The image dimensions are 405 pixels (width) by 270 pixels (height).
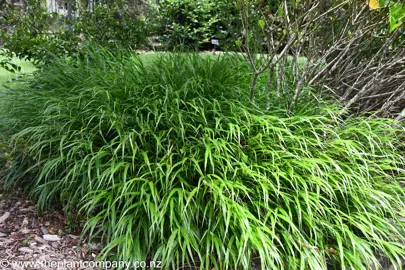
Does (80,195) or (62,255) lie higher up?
(80,195)

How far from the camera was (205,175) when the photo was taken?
6.38ft

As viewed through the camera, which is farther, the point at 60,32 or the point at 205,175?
the point at 60,32

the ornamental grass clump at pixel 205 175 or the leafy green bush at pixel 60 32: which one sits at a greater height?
the leafy green bush at pixel 60 32

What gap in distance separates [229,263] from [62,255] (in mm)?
881

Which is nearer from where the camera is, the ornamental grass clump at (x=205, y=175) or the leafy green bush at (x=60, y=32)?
the ornamental grass clump at (x=205, y=175)

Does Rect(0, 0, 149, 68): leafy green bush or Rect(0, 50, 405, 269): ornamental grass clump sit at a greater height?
Rect(0, 0, 149, 68): leafy green bush

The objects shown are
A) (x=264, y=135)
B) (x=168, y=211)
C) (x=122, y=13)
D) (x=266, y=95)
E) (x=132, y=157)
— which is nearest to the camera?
(x=168, y=211)

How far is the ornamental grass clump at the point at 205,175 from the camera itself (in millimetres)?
1749

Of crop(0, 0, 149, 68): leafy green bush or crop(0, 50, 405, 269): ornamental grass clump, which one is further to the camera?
crop(0, 0, 149, 68): leafy green bush

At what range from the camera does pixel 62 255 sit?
1.87 metres

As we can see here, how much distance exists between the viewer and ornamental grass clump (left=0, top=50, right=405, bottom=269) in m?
1.75

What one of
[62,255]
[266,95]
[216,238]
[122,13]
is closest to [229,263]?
[216,238]

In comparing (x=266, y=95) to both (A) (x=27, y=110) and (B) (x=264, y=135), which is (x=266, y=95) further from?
(A) (x=27, y=110)

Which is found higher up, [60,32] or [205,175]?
[60,32]
